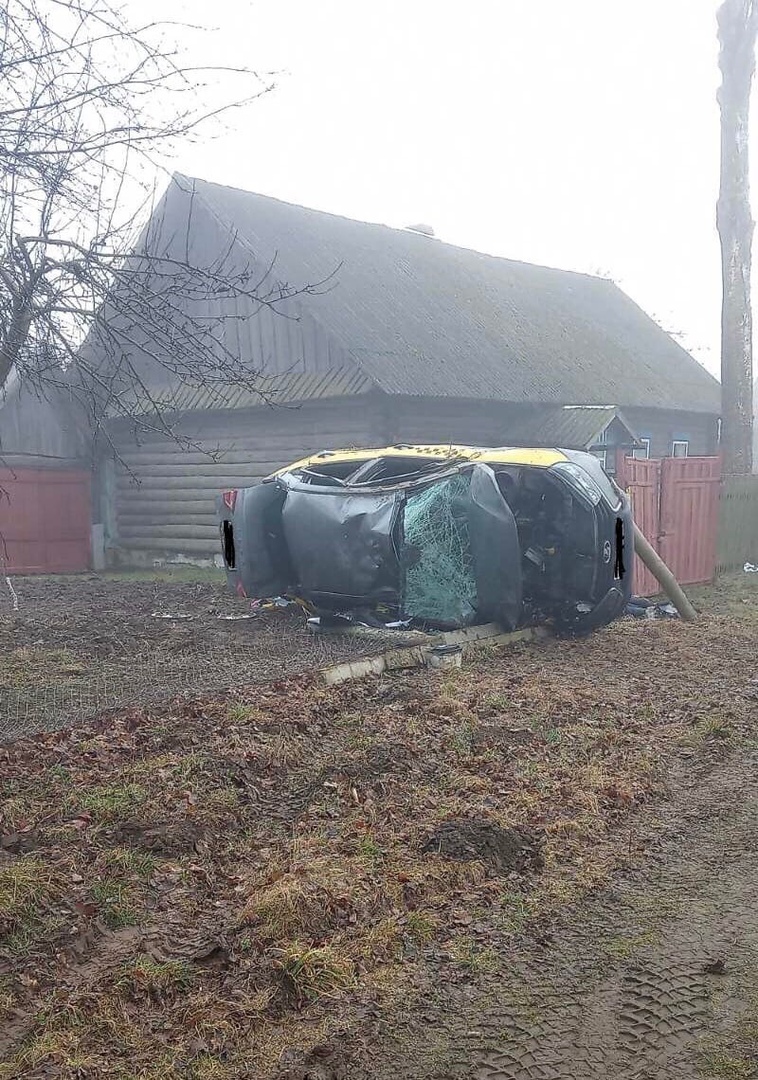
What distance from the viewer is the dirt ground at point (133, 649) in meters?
6.36

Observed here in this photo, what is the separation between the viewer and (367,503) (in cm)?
870

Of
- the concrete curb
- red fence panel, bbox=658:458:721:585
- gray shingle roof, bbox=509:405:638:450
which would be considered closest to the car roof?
the concrete curb

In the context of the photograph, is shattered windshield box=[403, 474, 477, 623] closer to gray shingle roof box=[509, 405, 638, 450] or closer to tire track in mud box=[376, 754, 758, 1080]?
tire track in mud box=[376, 754, 758, 1080]

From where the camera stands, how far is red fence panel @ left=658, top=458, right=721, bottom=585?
1222 centimetres

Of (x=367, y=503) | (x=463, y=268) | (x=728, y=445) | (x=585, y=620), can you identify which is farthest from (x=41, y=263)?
(x=463, y=268)

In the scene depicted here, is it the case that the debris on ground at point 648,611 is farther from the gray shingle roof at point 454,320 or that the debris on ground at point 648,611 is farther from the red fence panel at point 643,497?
the gray shingle roof at point 454,320

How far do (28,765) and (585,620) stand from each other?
5.15m

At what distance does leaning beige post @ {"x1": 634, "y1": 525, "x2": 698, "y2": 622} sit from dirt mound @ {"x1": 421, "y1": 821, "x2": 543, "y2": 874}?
20.0ft

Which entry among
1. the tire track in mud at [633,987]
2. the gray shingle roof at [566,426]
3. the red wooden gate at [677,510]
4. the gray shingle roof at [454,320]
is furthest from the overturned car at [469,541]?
the gray shingle roof at [566,426]

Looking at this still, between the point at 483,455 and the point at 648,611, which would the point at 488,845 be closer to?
the point at 483,455

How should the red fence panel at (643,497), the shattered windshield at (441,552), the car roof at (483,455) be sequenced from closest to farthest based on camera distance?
1. the shattered windshield at (441,552)
2. the car roof at (483,455)
3. the red fence panel at (643,497)

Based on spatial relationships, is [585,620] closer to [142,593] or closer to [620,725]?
[620,725]

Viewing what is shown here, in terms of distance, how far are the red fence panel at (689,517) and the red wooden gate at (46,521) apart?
1069cm

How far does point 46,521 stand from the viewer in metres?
16.9
